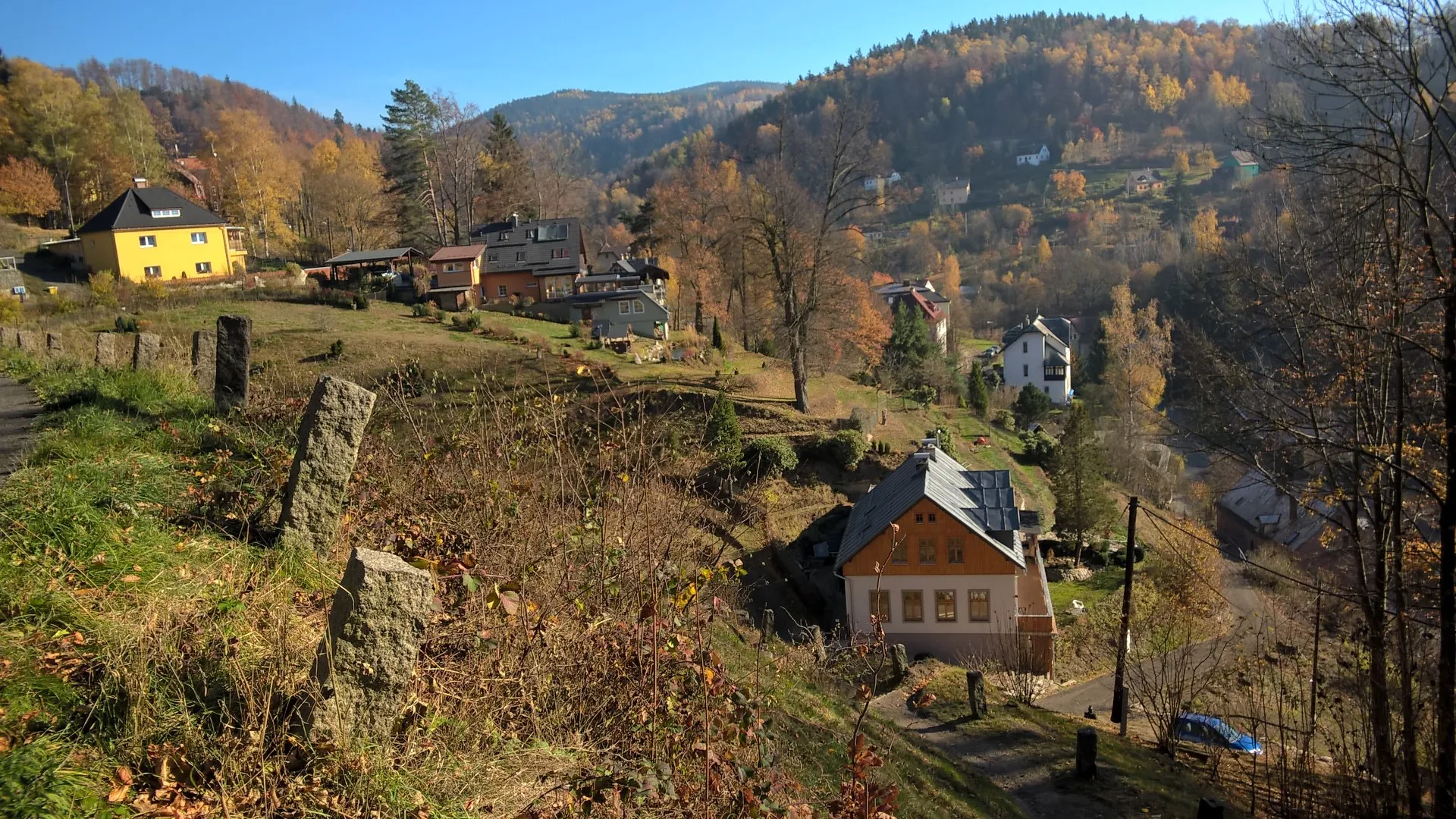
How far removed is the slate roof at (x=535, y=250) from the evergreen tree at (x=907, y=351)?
16.0m

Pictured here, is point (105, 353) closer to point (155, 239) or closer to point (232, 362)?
point (232, 362)

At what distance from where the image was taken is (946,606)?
61.8ft

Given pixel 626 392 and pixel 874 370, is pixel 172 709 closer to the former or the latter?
pixel 626 392

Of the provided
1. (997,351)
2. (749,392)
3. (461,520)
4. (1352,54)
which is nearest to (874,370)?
(749,392)

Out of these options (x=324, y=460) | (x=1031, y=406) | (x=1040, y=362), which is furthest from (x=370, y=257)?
(x=324, y=460)

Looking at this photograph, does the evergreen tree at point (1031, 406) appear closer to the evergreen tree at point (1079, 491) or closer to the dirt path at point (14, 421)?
the evergreen tree at point (1079, 491)

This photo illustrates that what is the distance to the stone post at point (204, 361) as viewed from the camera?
996 centimetres

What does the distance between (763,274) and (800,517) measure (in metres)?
14.4

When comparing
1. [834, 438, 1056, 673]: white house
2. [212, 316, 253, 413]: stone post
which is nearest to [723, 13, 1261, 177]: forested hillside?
[834, 438, 1056, 673]: white house

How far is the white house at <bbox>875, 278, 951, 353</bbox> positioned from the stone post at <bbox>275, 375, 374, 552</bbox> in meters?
49.8

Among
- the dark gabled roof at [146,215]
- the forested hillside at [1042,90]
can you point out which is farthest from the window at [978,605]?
the forested hillside at [1042,90]

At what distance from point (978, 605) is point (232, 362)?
613 inches

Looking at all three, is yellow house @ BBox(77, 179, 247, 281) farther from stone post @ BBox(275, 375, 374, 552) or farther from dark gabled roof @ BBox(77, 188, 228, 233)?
stone post @ BBox(275, 375, 374, 552)

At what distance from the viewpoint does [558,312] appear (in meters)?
39.8
